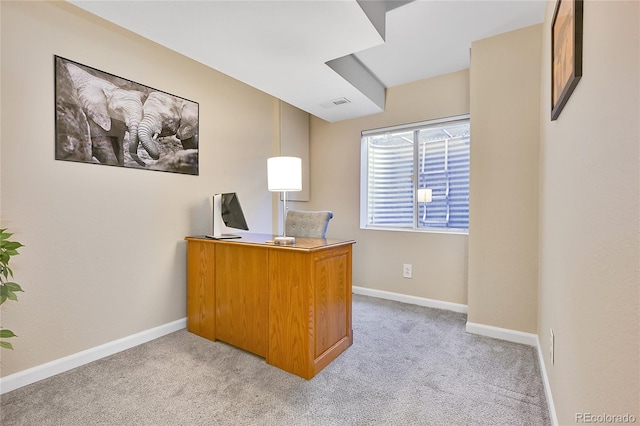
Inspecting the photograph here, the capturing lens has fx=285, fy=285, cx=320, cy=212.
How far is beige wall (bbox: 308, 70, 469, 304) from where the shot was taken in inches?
114

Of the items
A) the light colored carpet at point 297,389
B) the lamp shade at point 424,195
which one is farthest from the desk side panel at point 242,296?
the lamp shade at point 424,195

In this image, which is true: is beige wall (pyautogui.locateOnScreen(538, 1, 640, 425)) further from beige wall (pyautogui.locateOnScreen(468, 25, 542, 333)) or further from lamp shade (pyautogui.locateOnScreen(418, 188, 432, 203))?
lamp shade (pyautogui.locateOnScreen(418, 188, 432, 203))

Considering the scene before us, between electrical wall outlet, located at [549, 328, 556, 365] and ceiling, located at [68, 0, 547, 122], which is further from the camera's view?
ceiling, located at [68, 0, 547, 122]

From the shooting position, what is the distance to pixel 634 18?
0.58 meters

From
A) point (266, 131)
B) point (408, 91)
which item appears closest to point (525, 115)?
point (408, 91)

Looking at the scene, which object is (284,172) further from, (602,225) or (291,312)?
(602,225)

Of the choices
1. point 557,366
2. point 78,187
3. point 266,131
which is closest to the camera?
point 557,366

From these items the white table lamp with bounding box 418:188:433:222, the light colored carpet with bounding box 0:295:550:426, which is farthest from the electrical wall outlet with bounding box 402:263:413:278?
the light colored carpet with bounding box 0:295:550:426

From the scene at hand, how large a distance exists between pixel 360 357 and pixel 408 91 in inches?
108

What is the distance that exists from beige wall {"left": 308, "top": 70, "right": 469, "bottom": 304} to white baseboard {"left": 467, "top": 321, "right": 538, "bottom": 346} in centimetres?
48

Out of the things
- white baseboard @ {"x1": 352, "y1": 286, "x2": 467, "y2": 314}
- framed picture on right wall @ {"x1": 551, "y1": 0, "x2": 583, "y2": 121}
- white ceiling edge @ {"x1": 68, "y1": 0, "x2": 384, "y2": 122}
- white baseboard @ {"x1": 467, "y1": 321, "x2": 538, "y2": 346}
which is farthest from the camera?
white baseboard @ {"x1": 352, "y1": 286, "x2": 467, "y2": 314}

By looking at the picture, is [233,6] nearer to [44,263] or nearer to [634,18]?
[634,18]

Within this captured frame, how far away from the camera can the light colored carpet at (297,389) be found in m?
1.40

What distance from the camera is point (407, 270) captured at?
3.14 m
